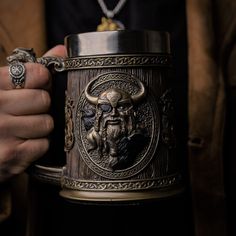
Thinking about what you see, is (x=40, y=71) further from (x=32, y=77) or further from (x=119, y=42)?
(x=119, y=42)

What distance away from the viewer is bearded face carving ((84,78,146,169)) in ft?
2.64

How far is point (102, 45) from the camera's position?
0.80m

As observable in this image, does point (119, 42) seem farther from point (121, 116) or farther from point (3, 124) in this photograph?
point (3, 124)

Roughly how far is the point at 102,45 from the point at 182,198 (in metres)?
0.41

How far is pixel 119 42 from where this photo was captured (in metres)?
0.80

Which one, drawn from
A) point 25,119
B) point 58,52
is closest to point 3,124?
point 25,119

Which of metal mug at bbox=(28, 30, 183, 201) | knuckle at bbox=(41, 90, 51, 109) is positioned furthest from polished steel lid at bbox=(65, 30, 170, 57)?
knuckle at bbox=(41, 90, 51, 109)

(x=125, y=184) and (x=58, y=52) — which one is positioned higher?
(x=58, y=52)

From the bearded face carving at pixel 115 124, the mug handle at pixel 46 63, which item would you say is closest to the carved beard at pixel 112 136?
the bearded face carving at pixel 115 124

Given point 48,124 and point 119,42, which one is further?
point 48,124

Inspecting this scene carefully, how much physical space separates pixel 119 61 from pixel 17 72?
0.17 m

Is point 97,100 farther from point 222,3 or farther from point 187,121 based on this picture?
point 222,3

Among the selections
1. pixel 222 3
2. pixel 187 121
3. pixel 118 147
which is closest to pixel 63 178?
pixel 118 147

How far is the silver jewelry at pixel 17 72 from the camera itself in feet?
2.87
